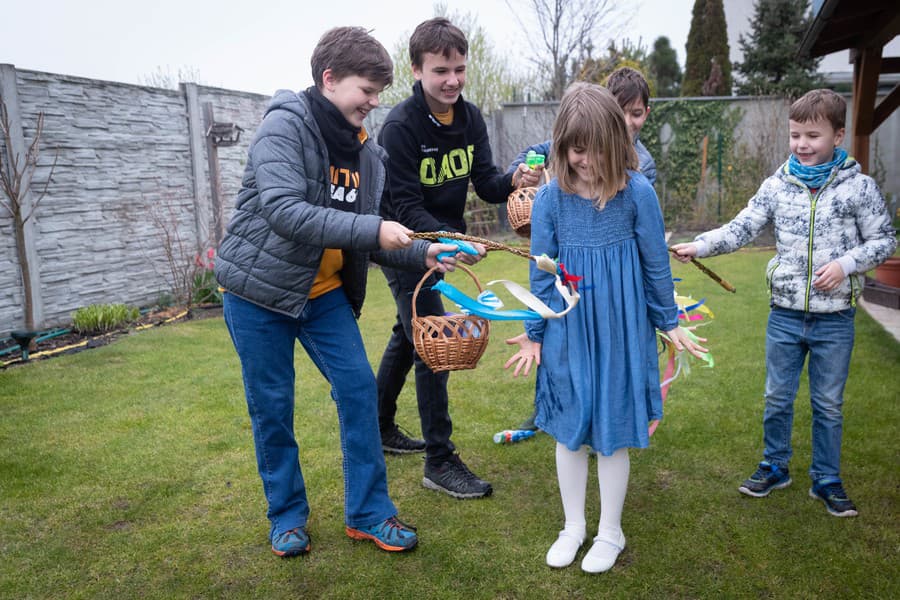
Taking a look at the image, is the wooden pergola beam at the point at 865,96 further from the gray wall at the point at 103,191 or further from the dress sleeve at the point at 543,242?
the gray wall at the point at 103,191

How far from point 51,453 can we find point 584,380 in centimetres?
270

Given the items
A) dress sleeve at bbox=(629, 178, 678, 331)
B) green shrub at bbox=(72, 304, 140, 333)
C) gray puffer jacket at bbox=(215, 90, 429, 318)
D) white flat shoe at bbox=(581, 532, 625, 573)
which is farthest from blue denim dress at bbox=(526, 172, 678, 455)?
green shrub at bbox=(72, 304, 140, 333)

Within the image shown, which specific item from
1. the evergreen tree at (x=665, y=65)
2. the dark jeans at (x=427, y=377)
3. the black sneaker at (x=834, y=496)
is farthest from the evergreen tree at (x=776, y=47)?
the dark jeans at (x=427, y=377)

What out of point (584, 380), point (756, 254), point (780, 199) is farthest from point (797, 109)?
point (756, 254)

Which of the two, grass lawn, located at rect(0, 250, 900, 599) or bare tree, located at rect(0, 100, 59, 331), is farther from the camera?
bare tree, located at rect(0, 100, 59, 331)

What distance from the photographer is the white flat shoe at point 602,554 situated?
2.42 m

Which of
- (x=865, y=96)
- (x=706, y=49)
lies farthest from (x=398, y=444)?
(x=706, y=49)

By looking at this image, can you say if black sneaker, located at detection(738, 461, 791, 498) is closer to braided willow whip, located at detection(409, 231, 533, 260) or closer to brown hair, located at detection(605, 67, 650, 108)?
braided willow whip, located at detection(409, 231, 533, 260)

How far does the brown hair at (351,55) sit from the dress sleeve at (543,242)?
63 cm

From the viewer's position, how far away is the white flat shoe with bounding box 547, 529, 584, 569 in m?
2.47

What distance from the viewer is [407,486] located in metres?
3.16

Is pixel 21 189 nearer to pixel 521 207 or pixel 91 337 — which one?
pixel 91 337

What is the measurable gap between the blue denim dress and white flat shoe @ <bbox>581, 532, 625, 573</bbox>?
35 centimetres

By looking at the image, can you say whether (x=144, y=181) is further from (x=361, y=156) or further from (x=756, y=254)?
(x=756, y=254)
